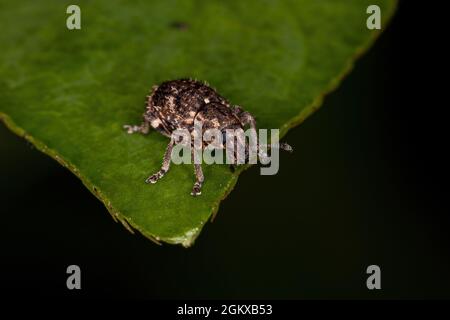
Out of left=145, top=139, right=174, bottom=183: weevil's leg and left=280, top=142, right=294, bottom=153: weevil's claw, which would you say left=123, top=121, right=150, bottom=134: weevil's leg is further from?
left=280, top=142, right=294, bottom=153: weevil's claw

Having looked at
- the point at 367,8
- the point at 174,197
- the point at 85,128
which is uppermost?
the point at 367,8

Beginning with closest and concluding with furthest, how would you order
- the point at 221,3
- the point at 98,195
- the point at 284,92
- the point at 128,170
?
1. the point at 98,195
2. the point at 128,170
3. the point at 284,92
4. the point at 221,3

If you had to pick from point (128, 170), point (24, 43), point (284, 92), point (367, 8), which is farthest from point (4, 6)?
point (367, 8)

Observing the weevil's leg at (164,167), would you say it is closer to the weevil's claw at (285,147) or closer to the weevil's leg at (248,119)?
the weevil's leg at (248,119)

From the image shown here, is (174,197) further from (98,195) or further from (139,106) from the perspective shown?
(139,106)

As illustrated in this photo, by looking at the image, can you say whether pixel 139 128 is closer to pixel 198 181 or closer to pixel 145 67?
pixel 145 67

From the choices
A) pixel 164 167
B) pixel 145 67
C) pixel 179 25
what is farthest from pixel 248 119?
pixel 179 25

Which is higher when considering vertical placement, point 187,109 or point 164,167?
point 187,109

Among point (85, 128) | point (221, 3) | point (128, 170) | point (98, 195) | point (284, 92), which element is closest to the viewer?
point (98, 195)

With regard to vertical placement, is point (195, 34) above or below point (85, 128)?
above
